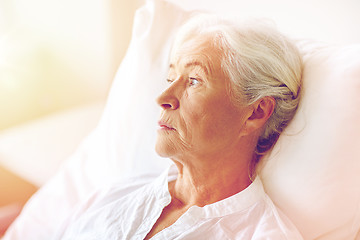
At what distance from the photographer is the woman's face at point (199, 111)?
36.6 inches

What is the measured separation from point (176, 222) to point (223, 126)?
29cm

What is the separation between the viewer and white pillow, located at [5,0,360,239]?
0.87 metres

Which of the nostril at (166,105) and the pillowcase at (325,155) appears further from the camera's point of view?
the nostril at (166,105)

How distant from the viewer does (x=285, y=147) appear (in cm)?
96

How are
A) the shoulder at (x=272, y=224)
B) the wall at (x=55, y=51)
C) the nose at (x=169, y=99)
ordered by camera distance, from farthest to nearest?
1. the wall at (x=55, y=51)
2. the nose at (x=169, y=99)
3. the shoulder at (x=272, y=224)

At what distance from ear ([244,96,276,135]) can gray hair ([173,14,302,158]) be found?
0.02 meters

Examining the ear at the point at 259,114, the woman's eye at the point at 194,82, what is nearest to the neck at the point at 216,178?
the ear at the point at 259,114

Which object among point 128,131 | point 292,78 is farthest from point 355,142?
point 128,131

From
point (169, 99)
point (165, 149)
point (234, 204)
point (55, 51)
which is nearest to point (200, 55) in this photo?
point (169, 99)

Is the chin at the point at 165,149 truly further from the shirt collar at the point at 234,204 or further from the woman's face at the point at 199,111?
the shirt collar at the point at 234,204

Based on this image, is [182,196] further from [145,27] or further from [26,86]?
[26,86]

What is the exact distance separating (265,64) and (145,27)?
0.57 meters

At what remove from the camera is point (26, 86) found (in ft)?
6.89

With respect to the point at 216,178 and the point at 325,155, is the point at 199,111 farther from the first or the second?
the point at 325,155
